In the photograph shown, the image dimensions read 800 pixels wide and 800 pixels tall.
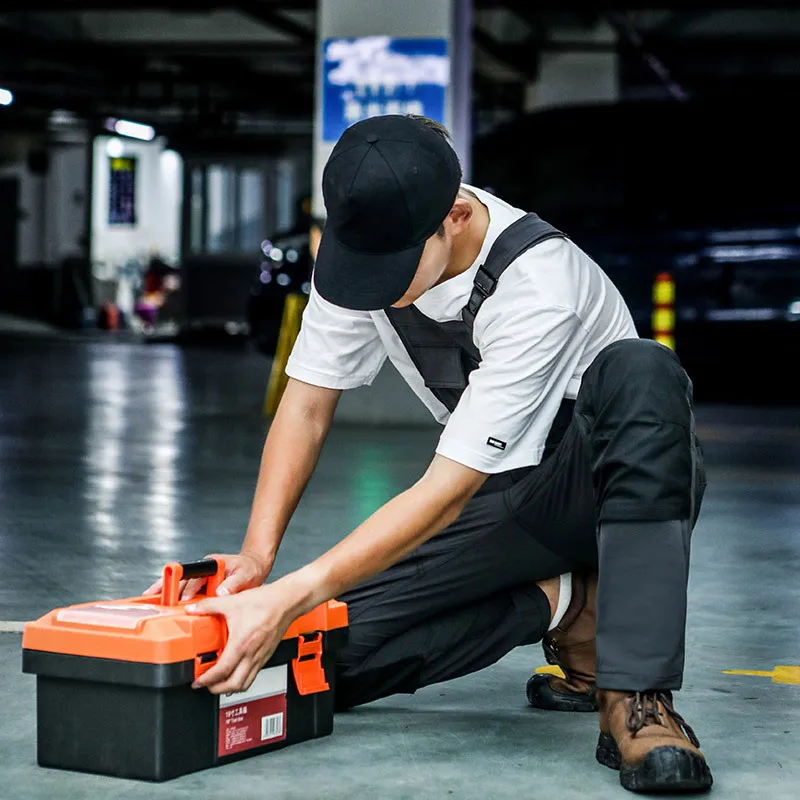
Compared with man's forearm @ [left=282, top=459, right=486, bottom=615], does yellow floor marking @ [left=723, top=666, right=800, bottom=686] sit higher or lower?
lower

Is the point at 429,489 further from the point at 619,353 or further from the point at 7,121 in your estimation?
the point at 7,121

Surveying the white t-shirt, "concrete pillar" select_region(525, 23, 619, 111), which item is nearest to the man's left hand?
the white t-shirt

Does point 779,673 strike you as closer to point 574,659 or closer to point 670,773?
point 574,659

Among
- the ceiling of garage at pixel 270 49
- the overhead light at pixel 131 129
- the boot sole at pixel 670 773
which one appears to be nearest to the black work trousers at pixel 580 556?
the boot sole at pixel 670 773

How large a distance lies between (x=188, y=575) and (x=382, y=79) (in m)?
6.17

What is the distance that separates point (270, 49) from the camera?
728 inches

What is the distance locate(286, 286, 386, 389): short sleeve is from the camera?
263 cm

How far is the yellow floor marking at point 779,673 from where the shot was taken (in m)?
2.88

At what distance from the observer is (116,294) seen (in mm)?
25250

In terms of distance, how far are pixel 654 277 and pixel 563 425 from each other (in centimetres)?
655

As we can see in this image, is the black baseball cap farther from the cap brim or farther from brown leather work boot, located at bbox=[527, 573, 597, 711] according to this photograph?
brown leather work boot, located at bbox=[527, 573, 597, 711]

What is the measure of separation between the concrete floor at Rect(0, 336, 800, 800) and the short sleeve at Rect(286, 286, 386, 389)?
2.00 feet

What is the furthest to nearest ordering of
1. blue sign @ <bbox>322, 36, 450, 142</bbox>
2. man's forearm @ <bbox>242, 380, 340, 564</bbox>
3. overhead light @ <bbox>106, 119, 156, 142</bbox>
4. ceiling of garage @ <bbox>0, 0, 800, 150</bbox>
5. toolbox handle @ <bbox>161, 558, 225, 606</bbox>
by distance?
overhead light @ <bbox>106, 119, 156, 142</bbox> → ceiling of garage @ <bbox>0, 0, 800, 150</bbox> → blue sign @ <bbox>322, 36, 450, 142</bbox> → man's forearm @ <bbox>242, 380, 340, 564</bbox> → toolbox handle @ <bbox>161, 558, 225, 606</bbox>

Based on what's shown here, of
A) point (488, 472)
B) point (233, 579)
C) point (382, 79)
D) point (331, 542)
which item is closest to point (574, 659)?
point (488, 472)
